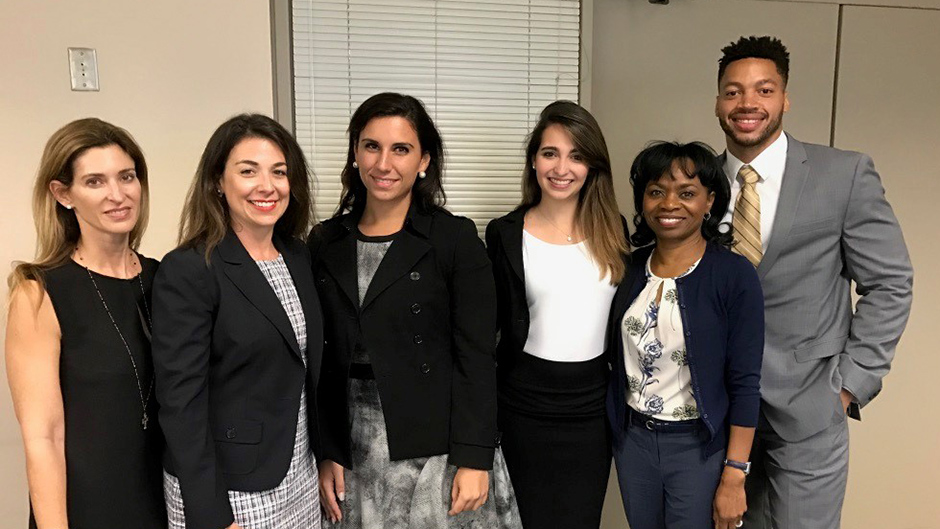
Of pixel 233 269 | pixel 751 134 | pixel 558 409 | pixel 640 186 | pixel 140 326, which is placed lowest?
pixel 558 409

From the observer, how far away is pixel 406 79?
207 cm

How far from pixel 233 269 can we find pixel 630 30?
1898 millimetres

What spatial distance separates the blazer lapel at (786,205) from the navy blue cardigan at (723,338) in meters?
0.13

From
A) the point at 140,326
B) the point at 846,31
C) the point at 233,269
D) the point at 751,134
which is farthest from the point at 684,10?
the point at 140,326

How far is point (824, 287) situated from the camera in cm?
166

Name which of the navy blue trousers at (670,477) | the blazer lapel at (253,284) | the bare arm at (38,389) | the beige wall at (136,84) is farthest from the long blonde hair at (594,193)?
the bare arm at (38,389)

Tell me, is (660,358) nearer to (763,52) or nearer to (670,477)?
(670,477)

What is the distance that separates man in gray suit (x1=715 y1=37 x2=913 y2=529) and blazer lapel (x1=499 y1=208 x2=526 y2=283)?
0.59 m

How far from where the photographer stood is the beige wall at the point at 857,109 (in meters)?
2.47

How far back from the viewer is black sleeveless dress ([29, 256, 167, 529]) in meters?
1.28

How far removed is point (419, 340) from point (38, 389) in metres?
0.81

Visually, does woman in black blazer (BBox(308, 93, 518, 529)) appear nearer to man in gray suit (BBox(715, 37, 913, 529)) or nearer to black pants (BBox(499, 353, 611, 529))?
black pants (BBox(499, 353, 611, 529))

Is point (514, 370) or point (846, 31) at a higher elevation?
point (846, 31)

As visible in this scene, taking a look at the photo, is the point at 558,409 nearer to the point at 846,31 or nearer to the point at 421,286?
the point at 421,286
